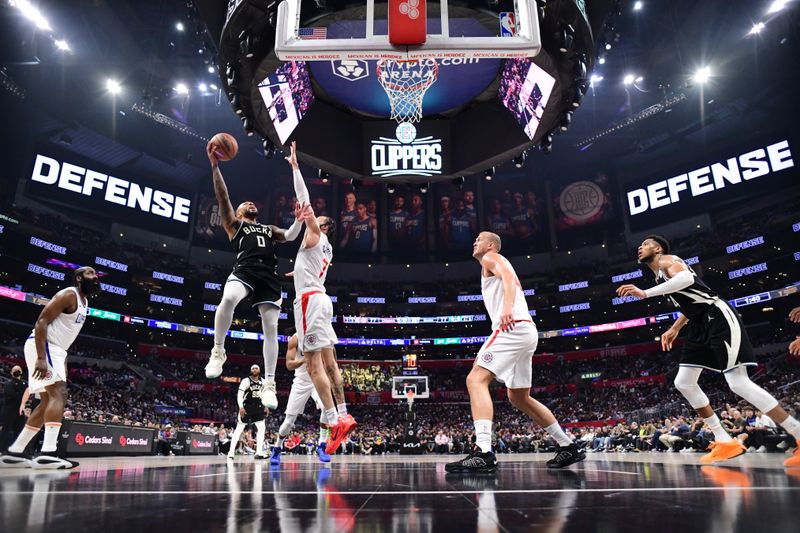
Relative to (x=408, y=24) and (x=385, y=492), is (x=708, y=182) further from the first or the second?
(x=385, y=492)

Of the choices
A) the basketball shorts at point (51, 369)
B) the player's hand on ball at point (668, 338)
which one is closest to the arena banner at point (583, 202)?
the player's hand on ball at point (668, 338)

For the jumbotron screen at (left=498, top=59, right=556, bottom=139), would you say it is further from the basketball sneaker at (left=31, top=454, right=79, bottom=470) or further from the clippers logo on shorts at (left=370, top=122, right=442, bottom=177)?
the basketball sneaker at (left=31, top=454, right=79, bottom=470)

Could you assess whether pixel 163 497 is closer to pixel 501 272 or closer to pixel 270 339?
pixel 270 339

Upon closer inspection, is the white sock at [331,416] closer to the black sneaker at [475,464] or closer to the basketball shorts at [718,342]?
the black sneaker at [475,464]

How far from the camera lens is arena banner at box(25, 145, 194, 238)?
3241cm

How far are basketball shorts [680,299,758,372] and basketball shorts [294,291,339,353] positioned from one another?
3.91m

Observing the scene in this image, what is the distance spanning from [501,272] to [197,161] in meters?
37.6

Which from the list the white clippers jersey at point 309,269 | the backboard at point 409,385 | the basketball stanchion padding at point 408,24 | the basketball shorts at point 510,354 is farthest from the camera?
the backboard at point 409,385

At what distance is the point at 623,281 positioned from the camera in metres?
41.1

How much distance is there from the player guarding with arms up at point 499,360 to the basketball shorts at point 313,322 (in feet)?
5.68

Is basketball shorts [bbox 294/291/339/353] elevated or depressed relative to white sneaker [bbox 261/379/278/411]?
elevated

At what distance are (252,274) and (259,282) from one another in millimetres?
119

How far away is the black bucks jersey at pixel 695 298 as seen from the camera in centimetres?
527

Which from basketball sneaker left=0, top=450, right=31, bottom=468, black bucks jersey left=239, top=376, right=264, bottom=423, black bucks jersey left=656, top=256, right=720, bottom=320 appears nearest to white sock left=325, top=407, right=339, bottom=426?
basketball sneaker left=0, top=450, right=31, bottom=468
